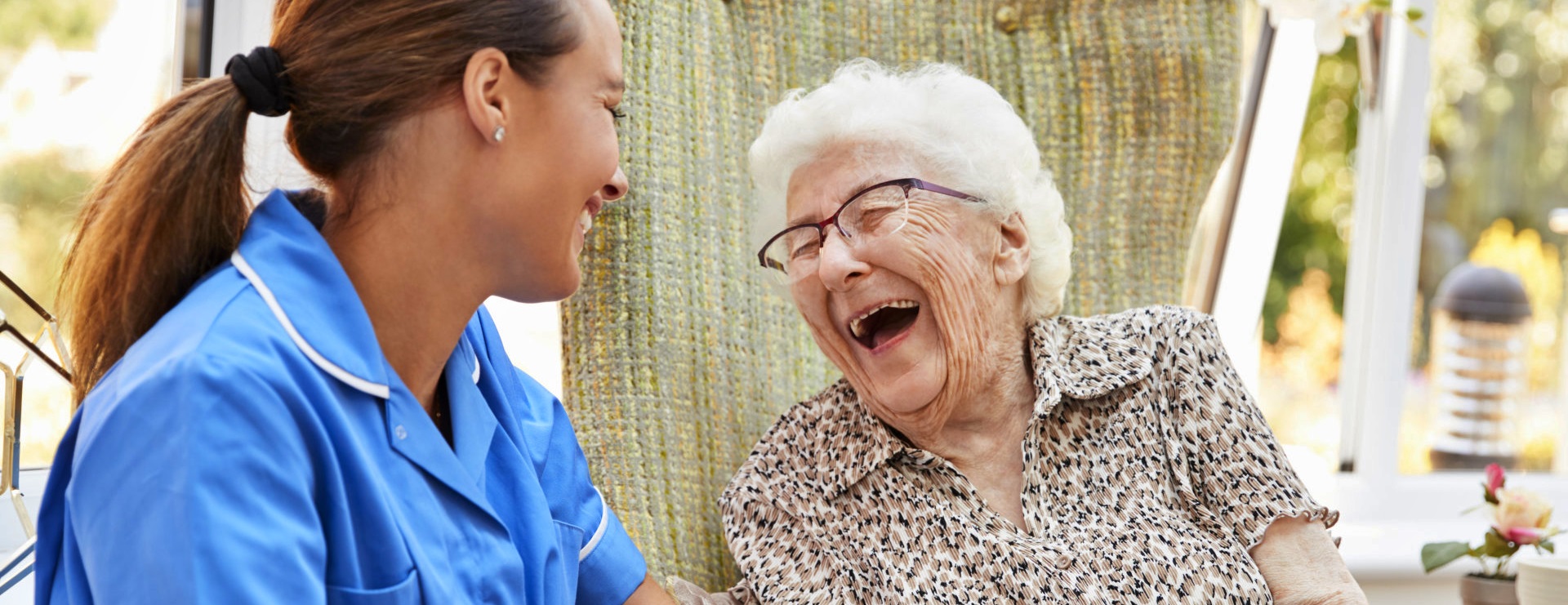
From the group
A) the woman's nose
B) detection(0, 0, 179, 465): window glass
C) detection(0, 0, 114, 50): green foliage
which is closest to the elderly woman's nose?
the woman's nose

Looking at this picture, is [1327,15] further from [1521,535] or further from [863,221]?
[863,221]

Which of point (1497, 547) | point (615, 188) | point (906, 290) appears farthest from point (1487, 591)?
point (615, 188)

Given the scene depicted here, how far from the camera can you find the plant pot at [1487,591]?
1.83 metres

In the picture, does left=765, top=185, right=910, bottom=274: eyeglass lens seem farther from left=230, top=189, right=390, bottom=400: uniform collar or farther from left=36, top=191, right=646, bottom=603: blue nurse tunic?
left=230, top=189, right=390, bottom=400: uniform collar

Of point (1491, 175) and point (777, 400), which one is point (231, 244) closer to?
point (777, 400)

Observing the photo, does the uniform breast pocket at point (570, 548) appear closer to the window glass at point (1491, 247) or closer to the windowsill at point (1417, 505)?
the windowsill at point (1417, 505)

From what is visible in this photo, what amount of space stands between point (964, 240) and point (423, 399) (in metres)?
0.68

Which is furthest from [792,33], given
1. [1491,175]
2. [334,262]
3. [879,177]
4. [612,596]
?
[1491,175]

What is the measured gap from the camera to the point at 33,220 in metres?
1.58

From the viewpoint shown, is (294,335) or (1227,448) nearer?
(294,335)

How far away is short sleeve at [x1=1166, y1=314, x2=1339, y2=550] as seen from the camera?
139cm

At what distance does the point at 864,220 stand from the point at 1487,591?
1.18m

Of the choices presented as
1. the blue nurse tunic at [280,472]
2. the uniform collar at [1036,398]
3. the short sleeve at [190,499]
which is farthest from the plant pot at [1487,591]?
the short sleeve at [190,499]

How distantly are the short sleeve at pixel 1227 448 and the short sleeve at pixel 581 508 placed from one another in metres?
0.65
